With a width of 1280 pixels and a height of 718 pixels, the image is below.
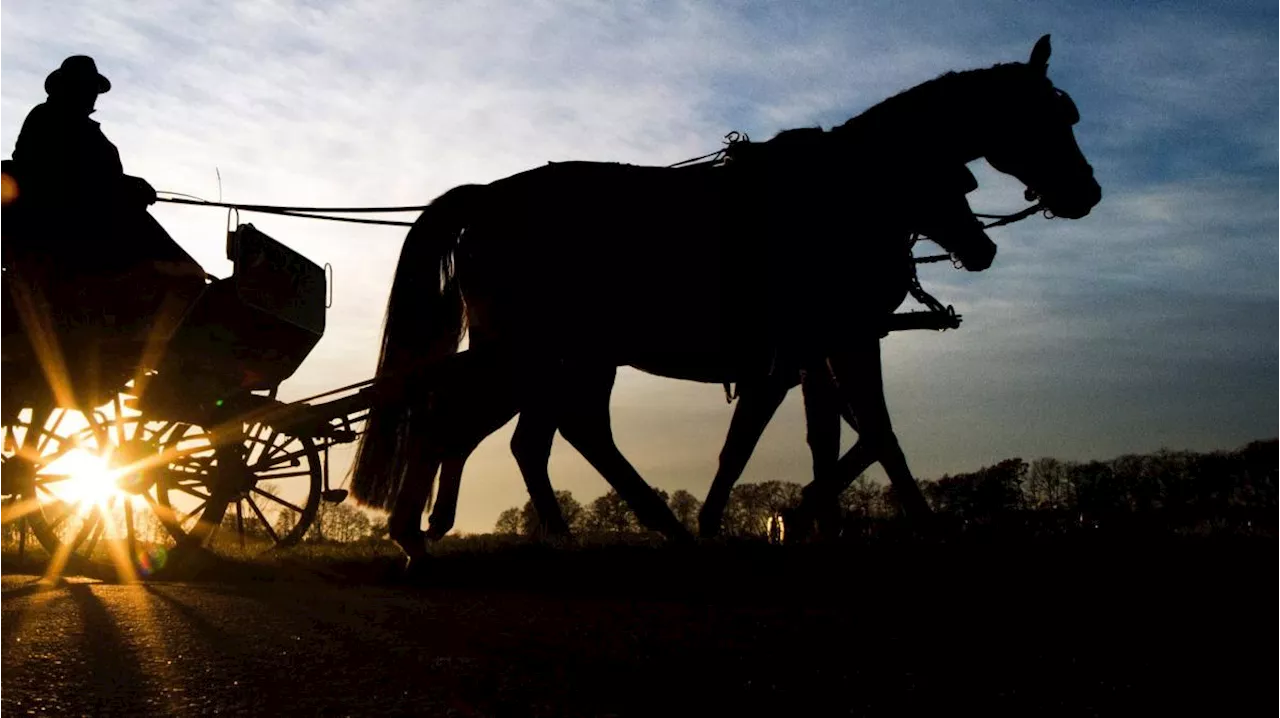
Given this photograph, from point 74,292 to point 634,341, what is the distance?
12.9 feet

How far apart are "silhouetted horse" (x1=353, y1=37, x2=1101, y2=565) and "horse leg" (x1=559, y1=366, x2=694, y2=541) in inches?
0.6

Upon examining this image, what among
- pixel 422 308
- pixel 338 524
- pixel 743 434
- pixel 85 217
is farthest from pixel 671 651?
pixel 338 524

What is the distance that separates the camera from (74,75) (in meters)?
7.70

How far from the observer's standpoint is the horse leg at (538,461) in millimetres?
7829

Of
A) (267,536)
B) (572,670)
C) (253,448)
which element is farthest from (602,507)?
(572,670)

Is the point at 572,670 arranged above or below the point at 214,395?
below

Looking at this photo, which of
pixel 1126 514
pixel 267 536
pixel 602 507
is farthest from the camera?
pixel 602 507

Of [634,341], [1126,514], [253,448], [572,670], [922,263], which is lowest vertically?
[572,670]

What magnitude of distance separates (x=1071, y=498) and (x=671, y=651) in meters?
5.59

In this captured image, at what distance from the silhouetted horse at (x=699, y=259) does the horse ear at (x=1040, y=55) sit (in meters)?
0.14

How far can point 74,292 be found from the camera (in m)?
7.35

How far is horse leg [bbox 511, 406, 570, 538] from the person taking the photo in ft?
25.7

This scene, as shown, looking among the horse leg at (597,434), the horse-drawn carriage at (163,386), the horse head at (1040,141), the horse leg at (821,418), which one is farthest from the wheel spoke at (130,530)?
the horse head at (1040,141)

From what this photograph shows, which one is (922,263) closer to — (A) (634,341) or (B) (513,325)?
(A) (634,341)
